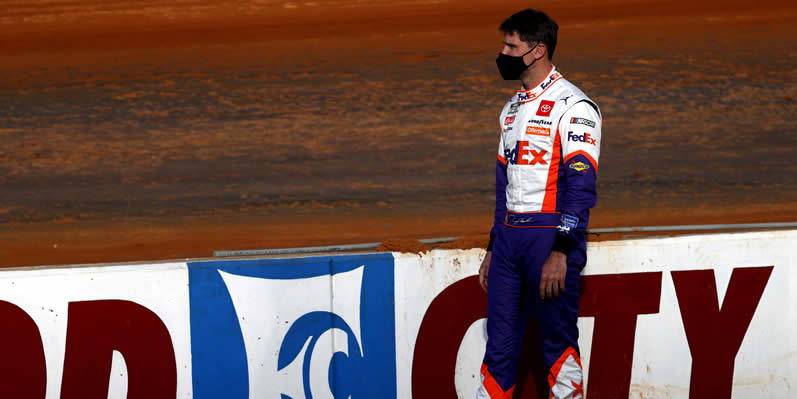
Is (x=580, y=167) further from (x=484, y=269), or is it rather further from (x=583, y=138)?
(x=484, y=269)

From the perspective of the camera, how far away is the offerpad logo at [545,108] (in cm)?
345

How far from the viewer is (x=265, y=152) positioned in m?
6.66

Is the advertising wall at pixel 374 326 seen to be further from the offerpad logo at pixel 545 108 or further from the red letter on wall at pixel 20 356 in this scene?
the offerpad logo at pixel 545 108

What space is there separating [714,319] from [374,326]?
6.40 feet

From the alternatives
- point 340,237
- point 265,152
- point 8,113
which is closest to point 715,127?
point 340,237

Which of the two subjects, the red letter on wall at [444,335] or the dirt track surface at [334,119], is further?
the dirt track surface at [334,119]

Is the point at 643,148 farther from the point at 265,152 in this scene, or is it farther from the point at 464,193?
the point at 265,152

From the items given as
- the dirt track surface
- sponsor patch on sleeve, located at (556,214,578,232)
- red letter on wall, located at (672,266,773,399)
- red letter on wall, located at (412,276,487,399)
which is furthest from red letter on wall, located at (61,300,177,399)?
red letter on wall, located at (672,266,773,399)

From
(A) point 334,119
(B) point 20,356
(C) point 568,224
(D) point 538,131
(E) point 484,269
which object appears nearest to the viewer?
(C) point 568,224

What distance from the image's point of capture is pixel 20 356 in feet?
13.0

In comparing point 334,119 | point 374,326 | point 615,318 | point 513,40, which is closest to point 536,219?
point 513,40

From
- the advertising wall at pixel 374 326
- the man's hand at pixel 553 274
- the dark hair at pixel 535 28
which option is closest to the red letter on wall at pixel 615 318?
the advertising wall at pixel 374 326

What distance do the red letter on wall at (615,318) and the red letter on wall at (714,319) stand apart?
0.64ft

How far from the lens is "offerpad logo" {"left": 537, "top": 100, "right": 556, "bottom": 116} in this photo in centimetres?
345
